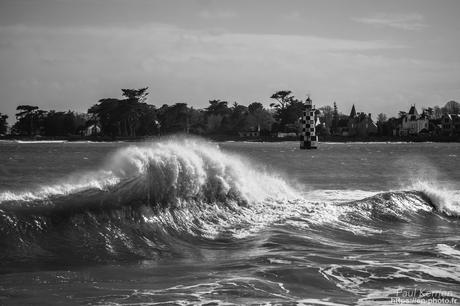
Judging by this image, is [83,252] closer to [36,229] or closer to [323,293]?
[36,229]

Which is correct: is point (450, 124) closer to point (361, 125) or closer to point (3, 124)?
point (361, 125)

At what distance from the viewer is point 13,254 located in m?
11.7

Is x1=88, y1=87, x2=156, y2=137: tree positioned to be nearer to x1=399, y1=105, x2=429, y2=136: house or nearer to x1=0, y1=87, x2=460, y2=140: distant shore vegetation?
x1=0, y1=87, x2=460, y2=140: distant shore vegetation

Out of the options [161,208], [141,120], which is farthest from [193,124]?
[161,208]

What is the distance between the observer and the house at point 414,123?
17550 centimetres

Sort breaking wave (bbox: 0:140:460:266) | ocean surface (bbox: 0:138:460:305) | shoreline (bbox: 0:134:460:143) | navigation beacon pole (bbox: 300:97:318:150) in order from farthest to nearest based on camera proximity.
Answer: shoreline (bbox: 0:134:460:143) → navigation beacon pole (bbox: 300:97:318:150) → breaking wave (bbox: 0:140:460:266) → ocean surface (bbox: 0:138:460:305)

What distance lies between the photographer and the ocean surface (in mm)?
10344

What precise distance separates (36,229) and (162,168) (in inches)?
181

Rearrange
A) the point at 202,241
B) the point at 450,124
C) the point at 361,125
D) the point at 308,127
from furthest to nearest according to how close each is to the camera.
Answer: the point at 361,125, the point at 450,124, the point at 308,127, the point at 202,241

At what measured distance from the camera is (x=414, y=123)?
17650cm

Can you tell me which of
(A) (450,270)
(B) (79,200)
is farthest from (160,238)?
(A) (450,270)

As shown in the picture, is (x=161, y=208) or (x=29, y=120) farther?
(x=29, y=120)

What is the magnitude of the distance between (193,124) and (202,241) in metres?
170

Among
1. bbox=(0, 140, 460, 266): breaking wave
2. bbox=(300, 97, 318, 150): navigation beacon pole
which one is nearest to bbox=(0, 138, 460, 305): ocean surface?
bbox=(0, 140, 460, 266): breaking wave
